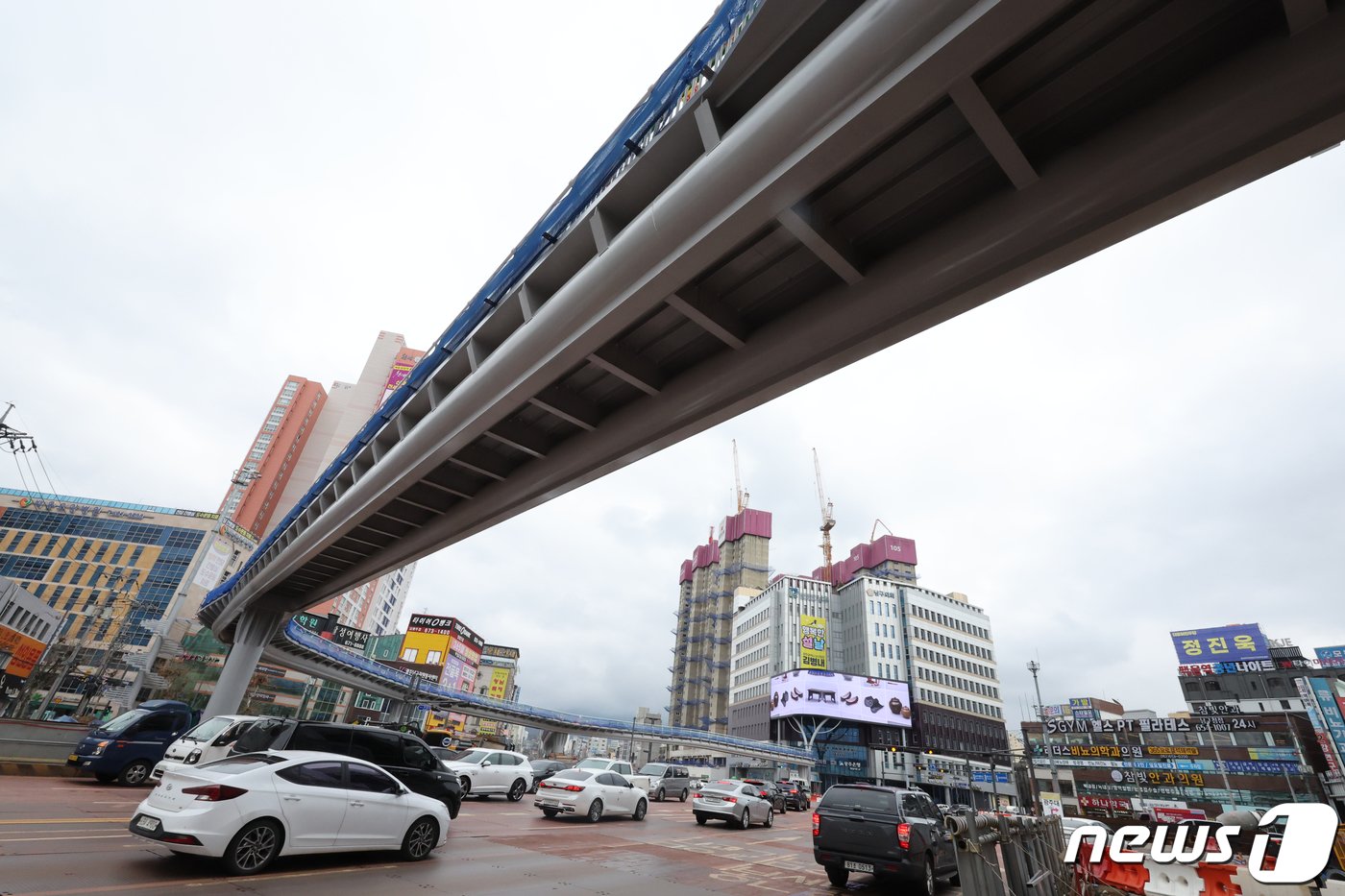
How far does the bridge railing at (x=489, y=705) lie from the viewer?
45969mm

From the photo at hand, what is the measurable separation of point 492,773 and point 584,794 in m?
5.06

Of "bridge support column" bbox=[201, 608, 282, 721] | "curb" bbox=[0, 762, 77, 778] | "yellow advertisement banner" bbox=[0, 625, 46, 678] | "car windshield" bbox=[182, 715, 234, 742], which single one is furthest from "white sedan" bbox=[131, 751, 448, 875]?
"yellow advertisement banner" bbox=[0, 625, 46, 678]

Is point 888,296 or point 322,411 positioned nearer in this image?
point 888,296

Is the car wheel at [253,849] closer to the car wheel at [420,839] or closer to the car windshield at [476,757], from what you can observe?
the car wheel at [420,839]

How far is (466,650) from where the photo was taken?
388ft

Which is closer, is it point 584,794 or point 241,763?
point 241,763

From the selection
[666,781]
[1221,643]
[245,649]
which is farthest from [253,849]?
[1221,643]

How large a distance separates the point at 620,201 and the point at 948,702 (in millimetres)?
108224

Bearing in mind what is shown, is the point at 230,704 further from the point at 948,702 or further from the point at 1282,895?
the point at 948,702

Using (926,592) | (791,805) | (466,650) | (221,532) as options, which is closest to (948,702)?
(926,592)

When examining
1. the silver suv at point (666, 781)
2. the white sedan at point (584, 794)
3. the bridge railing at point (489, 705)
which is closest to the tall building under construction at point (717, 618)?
the bridge railing at point (489, 705)

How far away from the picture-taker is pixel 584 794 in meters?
16.7

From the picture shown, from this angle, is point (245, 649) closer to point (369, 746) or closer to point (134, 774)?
point (134, 774)

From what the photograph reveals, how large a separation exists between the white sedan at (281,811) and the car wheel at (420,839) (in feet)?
0.05
